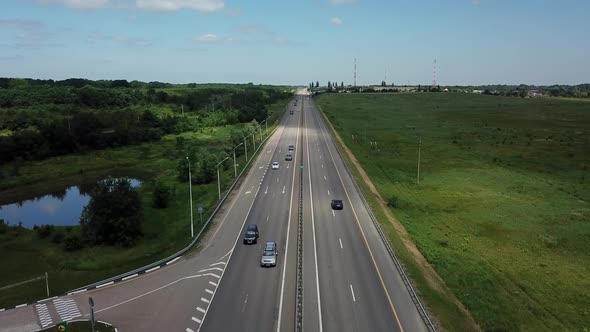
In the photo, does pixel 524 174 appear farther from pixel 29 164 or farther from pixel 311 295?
pixel 29 164

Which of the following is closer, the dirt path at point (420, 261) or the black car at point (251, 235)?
the dirt path at point (420, 261)

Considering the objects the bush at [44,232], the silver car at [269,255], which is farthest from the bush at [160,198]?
the silver car at [269,255]

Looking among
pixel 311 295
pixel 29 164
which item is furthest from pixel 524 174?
pixel 29 164

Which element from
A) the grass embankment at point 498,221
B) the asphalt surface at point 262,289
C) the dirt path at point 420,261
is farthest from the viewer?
the grass embankment at point 498,221

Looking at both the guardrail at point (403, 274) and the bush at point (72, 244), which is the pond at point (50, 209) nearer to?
the bush at point (72, 244)

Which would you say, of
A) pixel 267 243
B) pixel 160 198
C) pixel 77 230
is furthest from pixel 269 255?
pixel 160 198
